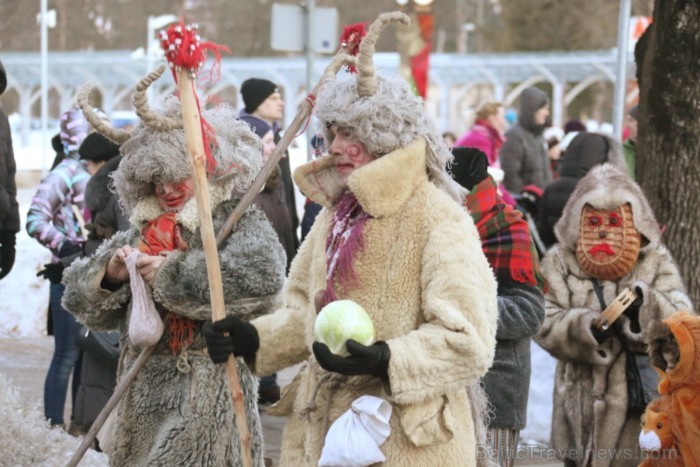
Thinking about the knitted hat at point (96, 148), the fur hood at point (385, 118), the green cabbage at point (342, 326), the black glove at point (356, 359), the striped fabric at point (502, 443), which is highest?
the fur hood at point (385, 118)

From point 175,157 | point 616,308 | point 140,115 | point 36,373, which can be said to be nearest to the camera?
point 140,115

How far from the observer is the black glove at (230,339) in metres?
3.77

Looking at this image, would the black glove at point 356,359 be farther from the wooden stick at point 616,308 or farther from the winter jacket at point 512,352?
the wooden stick at point 616,308

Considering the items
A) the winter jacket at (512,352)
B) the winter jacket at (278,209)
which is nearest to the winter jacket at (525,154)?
the winter jacket at (278,209)

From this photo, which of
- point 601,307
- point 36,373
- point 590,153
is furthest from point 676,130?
point 36,373

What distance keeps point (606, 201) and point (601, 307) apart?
49 cm

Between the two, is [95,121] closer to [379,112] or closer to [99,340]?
[379,112]

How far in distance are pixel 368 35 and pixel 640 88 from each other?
15.5 feet

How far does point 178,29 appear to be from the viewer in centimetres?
388

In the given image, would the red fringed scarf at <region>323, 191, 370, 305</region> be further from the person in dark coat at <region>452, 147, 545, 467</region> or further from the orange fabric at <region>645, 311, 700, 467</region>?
the orange fabric at <region>645, 311, 700, 467</region>

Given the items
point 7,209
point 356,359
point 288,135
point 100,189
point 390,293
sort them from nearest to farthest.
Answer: point 356,359, point 390,293, point 288,135, point 100,189, point 7,209

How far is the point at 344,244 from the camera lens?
3775 mm

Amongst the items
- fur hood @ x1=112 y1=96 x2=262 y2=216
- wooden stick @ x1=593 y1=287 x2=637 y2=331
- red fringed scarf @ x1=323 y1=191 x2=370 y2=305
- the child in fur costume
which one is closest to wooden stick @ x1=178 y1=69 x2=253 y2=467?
red fringed scarf @ x1=323 y1=191 x2=370 y2=305

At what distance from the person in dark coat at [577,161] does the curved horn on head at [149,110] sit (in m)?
4.38
